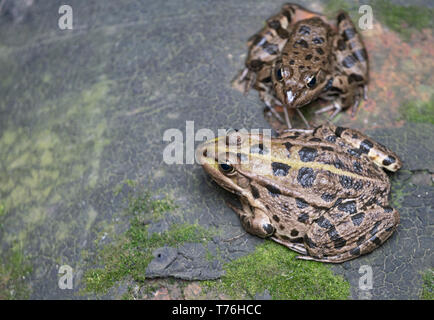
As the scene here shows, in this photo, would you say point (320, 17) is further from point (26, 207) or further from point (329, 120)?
point (26, 207)

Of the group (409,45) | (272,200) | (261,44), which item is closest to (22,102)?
(261,44)

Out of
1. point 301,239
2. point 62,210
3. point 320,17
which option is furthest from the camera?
point 320,17

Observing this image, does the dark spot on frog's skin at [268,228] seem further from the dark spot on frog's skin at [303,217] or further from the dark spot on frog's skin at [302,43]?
the dark spot on frog's skin at [302,43]

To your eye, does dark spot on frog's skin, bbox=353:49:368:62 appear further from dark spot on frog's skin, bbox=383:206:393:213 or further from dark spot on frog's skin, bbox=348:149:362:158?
dark spot on frog's skin, bbox=383:206:393:213

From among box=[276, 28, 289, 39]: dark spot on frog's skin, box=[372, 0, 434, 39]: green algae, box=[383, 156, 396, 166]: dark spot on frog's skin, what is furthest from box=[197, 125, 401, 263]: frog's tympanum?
box=[372, 0, 434, 39]: green algae

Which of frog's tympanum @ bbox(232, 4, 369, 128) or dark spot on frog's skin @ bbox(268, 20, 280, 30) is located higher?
dark spot on frog's skin @ bbox(268, 20, 280, 30)
